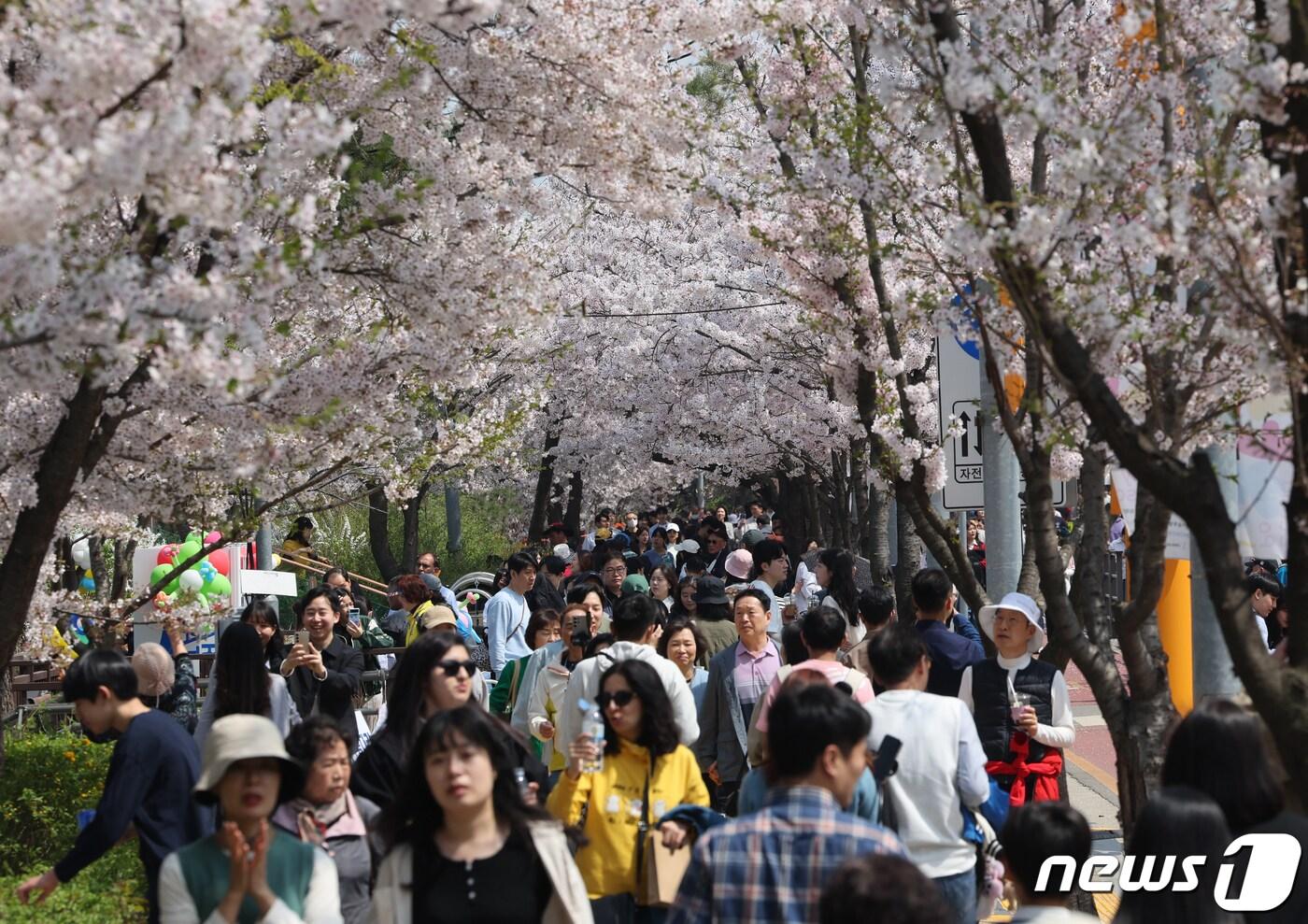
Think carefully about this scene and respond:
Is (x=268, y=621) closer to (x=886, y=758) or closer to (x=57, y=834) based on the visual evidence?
(x=57, y=834)

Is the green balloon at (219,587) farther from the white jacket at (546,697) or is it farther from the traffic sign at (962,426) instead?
the white jacket at (546,697)

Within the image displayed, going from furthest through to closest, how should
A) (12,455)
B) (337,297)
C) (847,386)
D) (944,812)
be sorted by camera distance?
(847,386) → (337,297) → (12,455) → (944,812)

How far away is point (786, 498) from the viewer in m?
41.8

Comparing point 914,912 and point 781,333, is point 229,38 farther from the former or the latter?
point 781,333

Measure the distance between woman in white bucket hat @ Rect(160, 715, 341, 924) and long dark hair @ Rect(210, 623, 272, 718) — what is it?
2.13m

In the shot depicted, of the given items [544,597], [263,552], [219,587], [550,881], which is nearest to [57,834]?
[550,881]

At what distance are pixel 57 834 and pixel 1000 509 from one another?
5998 millimetres

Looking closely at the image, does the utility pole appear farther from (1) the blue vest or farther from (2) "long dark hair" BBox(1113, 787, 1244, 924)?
(1) the blue vest

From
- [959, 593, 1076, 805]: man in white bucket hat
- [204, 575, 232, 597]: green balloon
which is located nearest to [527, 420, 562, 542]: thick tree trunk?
[204, 575, 232, 597]: green balloon

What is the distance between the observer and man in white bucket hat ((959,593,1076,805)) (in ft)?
24.1

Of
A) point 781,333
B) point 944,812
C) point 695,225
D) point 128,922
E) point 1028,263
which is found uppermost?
point 695,225

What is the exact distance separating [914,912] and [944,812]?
9.00 feet

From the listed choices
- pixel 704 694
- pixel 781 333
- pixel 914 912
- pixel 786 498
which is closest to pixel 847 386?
pixel 704 694

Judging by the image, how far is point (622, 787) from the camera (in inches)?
238
